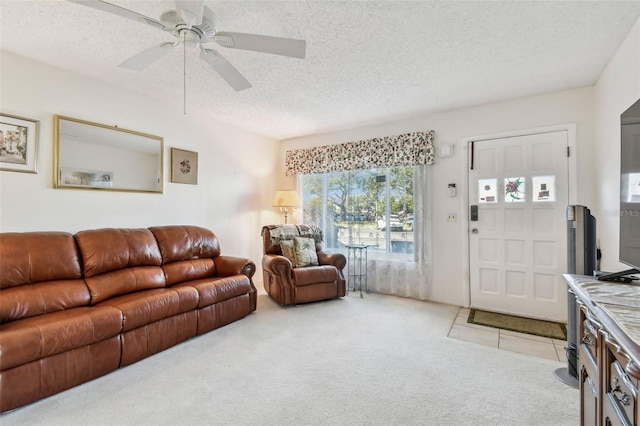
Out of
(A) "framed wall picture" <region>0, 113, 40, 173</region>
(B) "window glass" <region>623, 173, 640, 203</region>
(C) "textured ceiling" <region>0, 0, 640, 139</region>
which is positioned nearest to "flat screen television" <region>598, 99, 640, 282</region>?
(B) "window glass" <region>623, 173, 640, 203</region>

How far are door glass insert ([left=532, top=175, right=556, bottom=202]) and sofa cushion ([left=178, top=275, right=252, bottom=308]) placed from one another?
3.33 m

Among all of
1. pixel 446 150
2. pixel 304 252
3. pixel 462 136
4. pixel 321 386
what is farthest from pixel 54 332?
pixel 462 136

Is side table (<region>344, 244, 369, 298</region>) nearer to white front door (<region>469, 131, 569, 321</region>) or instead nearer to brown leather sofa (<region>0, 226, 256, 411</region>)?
white front door (<region>469, 131, 569, 321</region>)

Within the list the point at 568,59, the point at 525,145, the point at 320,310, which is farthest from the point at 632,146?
the point at 320,310

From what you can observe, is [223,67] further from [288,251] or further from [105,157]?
[288,251]

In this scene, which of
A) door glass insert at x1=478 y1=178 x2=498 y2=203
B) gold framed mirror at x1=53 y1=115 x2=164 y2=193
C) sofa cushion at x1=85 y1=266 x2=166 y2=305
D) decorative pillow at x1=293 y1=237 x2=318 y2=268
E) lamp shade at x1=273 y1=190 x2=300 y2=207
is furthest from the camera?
lamp shade at x1=273 y1=190 x2=300 y2=207

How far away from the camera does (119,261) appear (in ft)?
8.53

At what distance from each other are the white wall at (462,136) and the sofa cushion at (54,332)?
3.49 meters

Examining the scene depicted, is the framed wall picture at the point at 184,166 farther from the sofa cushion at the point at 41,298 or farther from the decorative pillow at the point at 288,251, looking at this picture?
the sofa cushion at the point at 41,298

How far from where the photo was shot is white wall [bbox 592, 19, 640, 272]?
6.52 feet

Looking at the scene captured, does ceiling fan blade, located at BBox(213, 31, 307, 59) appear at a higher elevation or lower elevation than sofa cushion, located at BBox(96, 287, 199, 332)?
higher

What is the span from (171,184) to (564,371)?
13.6ft

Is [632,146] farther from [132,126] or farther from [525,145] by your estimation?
[132,126]

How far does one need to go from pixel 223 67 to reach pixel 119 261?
196 cm
